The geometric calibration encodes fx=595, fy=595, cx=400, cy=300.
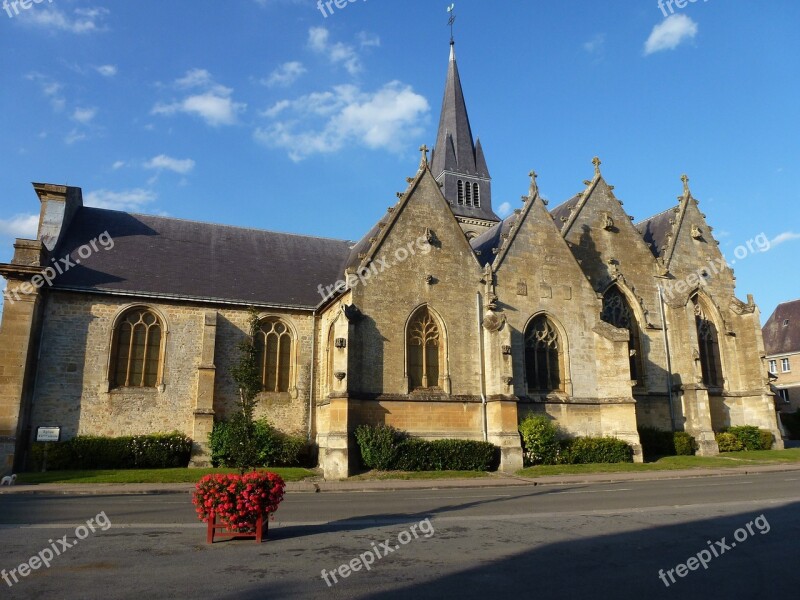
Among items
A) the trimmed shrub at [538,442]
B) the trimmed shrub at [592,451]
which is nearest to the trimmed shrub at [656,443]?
the trimmed shrub at [592,451]

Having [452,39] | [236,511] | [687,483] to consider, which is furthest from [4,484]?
[452,39]

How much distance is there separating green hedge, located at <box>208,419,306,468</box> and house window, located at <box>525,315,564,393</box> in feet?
33.7

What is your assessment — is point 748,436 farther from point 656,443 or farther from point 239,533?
point 239,533

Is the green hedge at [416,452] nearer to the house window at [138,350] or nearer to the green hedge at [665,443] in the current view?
the green hedge at [665,443]

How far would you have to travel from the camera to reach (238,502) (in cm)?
977

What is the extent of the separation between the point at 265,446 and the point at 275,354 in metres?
4.28

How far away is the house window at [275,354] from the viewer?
26.2 m

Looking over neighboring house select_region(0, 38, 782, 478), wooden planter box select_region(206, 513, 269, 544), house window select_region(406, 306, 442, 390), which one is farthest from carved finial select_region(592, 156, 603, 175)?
wooden planter box select_region(206, 513, 269, 544)

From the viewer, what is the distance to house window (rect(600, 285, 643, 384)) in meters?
→ 29.3

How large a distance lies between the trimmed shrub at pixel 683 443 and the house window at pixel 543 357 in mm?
6453

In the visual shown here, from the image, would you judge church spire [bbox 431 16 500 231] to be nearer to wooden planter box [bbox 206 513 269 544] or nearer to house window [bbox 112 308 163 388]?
house window [bbox 112 308 163 388]

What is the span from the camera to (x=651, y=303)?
→ 30469mm

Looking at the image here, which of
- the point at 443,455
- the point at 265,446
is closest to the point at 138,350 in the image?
the point at 265,446

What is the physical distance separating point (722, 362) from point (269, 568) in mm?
30201
